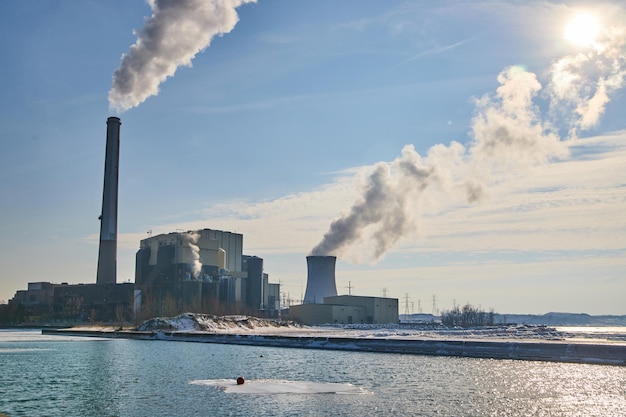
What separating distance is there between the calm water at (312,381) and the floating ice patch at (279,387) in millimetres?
596

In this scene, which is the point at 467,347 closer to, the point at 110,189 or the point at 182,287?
the point at 110,189

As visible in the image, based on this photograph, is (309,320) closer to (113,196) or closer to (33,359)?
(113,196)

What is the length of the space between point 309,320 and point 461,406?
87.8 meters

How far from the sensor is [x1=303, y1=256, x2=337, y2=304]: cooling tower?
90.2 meters

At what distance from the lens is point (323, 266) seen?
297 feet

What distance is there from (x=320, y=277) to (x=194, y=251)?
26.8m

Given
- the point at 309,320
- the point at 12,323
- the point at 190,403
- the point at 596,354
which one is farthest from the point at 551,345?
the point at 12,323

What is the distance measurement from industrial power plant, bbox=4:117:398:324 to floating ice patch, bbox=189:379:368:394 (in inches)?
2583

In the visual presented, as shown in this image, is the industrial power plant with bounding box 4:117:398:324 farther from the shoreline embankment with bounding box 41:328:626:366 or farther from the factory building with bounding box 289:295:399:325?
the shoreline embankment with bounding box 41:328:626:366

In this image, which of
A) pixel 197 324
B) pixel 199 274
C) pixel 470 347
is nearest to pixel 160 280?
pixel 199 274

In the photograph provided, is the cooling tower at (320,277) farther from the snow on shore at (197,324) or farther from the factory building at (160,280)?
the factory building at (160,280)

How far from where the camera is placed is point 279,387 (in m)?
22.5

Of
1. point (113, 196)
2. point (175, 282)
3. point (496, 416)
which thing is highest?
point (113, 196)

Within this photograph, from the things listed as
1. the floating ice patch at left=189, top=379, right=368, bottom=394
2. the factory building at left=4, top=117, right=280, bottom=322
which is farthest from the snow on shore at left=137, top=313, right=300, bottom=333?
the floating ice patch at left=189, top=379, right=368, bottom=394
